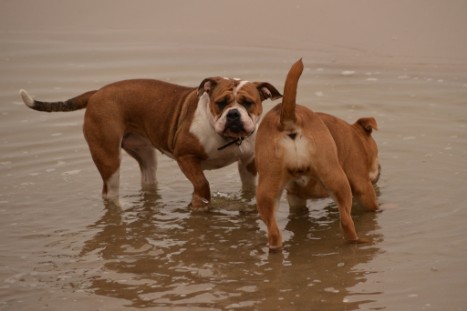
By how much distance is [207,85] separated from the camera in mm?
8805

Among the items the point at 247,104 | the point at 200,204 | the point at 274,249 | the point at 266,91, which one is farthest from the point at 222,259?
the point at 266,91

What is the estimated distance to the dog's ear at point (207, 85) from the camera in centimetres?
875

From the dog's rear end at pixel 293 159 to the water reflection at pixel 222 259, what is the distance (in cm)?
46

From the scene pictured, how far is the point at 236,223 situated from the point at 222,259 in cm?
104

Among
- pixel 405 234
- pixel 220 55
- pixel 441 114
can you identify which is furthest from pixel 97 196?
pixel 220 55

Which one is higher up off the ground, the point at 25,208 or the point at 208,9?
the point at 208,9

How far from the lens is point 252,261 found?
7.54m

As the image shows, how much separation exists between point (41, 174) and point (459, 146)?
4.59 metres

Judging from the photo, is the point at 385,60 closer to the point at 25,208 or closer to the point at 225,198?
the point at 225,198

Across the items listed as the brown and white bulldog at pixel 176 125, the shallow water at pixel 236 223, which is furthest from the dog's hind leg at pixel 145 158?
the shallow water at pixel 236 223

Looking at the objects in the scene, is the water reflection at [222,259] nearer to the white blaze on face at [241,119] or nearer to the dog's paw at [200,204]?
the dog's paw at [200,204]

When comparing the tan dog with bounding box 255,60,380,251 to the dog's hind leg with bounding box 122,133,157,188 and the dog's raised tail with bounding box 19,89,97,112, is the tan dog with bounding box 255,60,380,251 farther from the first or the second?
the dog's raised tail with bounding box 19,89,97,112

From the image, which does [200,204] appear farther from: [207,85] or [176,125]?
[207,85]

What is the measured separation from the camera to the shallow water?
688cm
